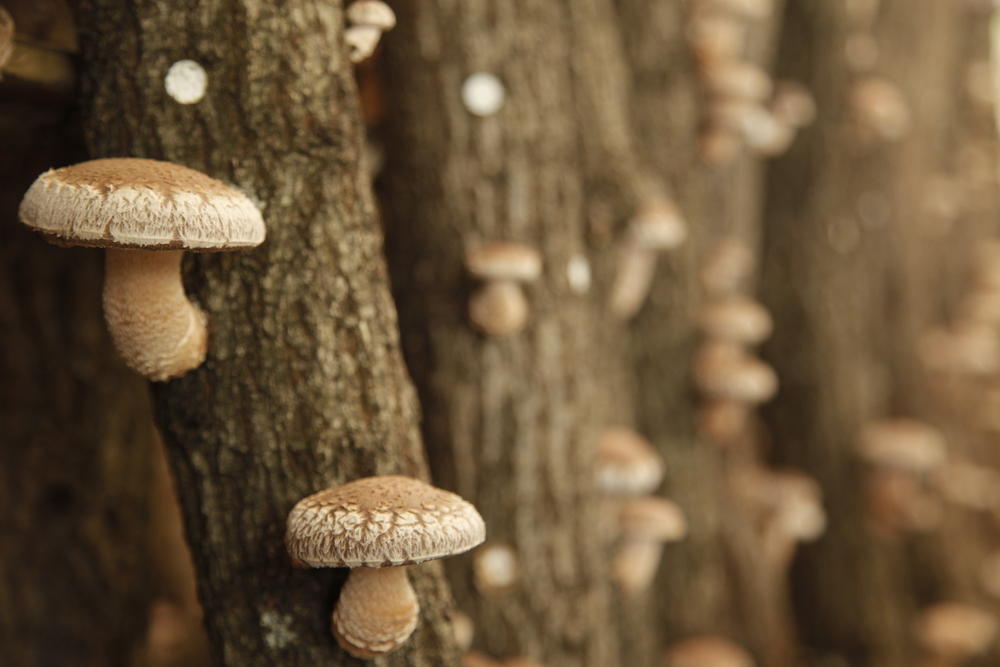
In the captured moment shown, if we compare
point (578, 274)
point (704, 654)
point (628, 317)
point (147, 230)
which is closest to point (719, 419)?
point (628, 317)

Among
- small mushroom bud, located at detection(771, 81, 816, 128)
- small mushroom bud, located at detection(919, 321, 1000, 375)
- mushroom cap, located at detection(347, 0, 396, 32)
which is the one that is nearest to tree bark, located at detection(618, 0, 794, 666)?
small mushroom bud, located at detection(771, 81, 816, 128)

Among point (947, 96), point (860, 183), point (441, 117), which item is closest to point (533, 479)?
point (441, 117)

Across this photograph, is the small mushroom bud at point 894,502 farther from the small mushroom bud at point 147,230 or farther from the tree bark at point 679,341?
the small mushroom bud at point 147,230

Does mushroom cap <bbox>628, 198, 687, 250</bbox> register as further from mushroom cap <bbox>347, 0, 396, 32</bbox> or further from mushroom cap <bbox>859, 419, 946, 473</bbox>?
mushroom cap <bbox>859, 419, 946, 473</bbox>

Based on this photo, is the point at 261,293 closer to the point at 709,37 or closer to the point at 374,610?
the point at 374,610

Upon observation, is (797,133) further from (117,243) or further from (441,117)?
(117,243)

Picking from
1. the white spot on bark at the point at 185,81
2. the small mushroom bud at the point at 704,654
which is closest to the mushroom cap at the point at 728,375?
the small mushroom bud at the point at 704,654
